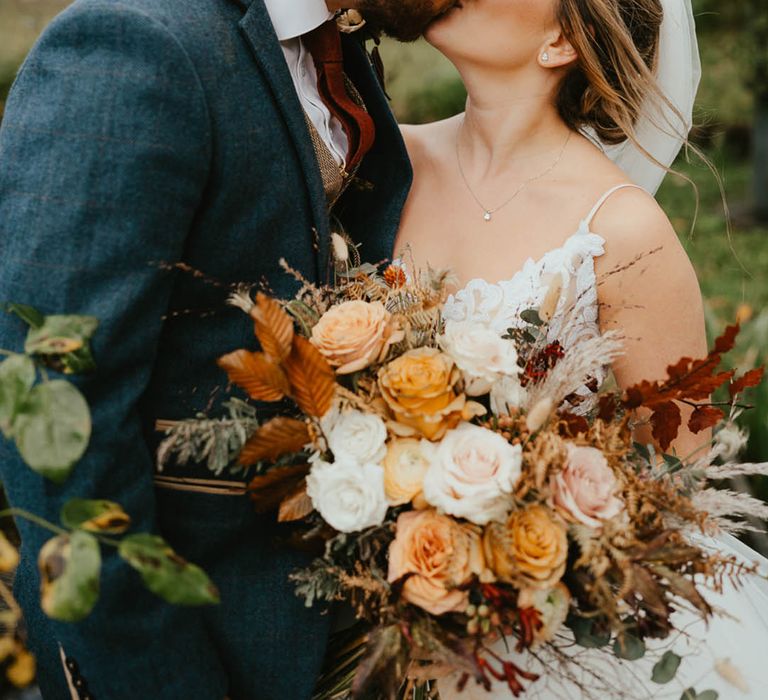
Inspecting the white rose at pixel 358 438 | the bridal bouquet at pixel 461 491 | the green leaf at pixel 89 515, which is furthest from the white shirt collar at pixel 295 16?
the green leaf at pixel 89 515

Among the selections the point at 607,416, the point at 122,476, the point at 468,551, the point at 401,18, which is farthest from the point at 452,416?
the point at 401,18

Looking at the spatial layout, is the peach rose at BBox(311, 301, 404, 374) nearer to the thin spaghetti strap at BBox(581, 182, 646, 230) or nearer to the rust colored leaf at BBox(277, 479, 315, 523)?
the rust colored leaf at BBox(277, 479, 315, 523)

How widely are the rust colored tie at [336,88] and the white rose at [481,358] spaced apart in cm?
72

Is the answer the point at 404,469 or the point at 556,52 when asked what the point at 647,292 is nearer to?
the point at 556,52

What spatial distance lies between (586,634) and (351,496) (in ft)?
1.59

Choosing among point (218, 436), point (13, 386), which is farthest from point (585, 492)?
point (13, 386)

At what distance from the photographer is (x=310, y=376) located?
Answer: 4.24 ft

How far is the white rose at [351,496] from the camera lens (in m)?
1.30

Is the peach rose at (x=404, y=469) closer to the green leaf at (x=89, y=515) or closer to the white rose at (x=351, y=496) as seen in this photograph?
the white rose at (x=351, y=496)

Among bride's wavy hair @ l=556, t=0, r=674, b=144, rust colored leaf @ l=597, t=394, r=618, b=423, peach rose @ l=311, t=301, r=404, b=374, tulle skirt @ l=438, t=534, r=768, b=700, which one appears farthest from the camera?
bride's wavy hair @ l=556, t=0, r=674, b=144

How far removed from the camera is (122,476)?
1.38 metres

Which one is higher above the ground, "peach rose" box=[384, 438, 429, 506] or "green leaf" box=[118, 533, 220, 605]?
"green leaf" box=[118, 533, 220, 605]

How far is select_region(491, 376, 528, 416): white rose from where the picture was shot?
4.73 ft

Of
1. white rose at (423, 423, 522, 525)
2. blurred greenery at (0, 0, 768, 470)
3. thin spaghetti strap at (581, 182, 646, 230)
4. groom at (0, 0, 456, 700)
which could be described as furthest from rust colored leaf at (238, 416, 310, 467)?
blurred greenery at (0, 0, 768, 470)
